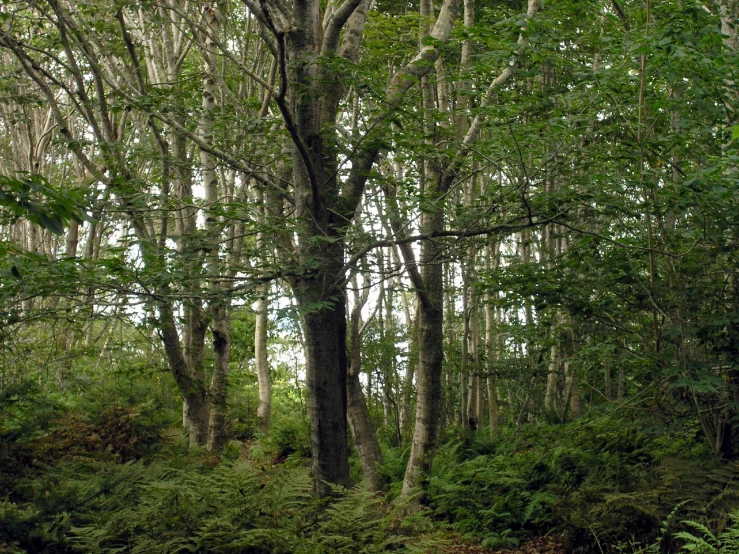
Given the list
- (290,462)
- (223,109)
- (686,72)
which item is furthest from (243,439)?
(686,72)

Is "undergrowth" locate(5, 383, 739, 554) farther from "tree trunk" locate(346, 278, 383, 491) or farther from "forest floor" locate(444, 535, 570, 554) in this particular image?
"tree trunk" locate(346, 278, 383, 491)

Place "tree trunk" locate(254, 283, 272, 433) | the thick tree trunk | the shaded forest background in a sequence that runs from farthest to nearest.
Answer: "tree trunk" locate(254, 283, 272, 433) → the thick tree trunk → the shaded forest background

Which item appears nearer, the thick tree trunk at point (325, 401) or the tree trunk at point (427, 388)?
the thick tree trunk at point (325, 401)

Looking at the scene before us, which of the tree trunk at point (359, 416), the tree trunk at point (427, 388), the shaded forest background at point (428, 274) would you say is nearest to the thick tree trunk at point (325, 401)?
the shaded forest background at point (428, 274)

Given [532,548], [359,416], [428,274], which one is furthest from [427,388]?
[532,548]

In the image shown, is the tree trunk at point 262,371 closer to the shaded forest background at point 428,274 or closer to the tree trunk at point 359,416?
the shaded forest background at point 428,274

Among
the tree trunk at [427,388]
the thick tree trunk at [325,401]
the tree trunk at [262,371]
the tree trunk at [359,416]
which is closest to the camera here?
the thick tree trunk at [325,401]

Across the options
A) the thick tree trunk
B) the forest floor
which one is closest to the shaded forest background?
the thick tree trunk

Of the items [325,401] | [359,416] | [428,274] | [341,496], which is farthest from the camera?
[359,416]

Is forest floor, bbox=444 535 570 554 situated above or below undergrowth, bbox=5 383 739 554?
below

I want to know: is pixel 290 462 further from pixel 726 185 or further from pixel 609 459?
pixel 726 185

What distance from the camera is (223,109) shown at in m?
8.10

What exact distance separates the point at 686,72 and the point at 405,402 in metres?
8.76

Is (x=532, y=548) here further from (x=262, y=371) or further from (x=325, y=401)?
(x=262, y=371)
